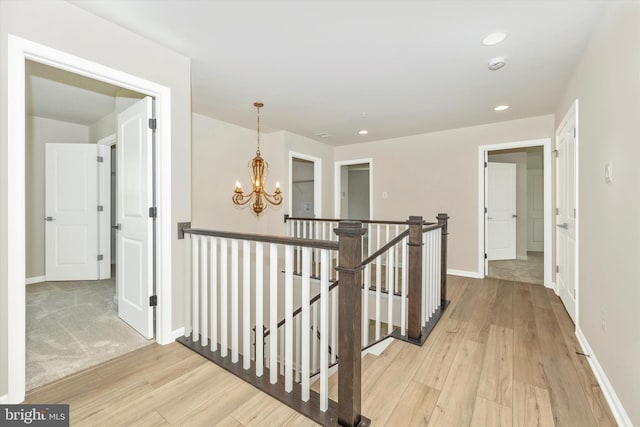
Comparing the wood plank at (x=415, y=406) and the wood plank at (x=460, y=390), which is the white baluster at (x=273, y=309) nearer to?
the wood plank at (x=415, y=406)

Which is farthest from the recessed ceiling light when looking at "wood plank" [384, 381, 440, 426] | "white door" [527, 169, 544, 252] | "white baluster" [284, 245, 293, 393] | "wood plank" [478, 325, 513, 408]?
"white door" [527, 169, 544, 252]

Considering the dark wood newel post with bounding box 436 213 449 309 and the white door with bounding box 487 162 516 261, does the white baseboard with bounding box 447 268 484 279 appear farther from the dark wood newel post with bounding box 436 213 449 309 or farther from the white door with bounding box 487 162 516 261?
the dark wood newel post with bounding box 436 213 449 309

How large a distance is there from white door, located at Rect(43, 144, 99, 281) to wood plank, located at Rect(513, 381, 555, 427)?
517 cm

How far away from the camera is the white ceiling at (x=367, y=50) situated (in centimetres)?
186

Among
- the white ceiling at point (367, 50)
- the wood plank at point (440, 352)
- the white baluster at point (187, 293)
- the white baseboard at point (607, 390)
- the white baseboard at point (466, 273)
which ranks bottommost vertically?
the wood plank at point (440, 352)

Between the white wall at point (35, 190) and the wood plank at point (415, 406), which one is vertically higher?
the white wall at point (35, 190)

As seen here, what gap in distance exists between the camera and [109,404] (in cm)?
161

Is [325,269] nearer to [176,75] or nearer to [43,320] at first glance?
[176,75]

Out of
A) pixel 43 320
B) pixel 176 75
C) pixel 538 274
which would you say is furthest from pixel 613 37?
pixel 43 320

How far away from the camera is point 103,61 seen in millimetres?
1923

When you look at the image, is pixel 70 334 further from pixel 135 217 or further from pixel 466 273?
pixel 466 273

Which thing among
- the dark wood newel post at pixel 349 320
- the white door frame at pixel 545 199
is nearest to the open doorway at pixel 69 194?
the dark wood newel post at pixel 349 320

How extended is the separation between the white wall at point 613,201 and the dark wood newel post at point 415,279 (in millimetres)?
1158

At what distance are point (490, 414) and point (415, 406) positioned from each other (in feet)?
1.31
